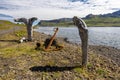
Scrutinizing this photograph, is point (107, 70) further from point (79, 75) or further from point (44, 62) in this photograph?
point (44, 62)

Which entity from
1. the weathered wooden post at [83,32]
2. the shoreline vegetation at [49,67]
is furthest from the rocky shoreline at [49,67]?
the weathered wooden post at [83,32]

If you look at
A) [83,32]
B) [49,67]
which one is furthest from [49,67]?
[83,32]

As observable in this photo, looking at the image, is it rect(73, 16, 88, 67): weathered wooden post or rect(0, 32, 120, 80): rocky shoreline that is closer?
rect(0, 32, 120, 80): rocky shoreline

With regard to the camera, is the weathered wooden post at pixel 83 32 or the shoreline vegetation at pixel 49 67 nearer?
the shoreline vegetation at pixel 49 67

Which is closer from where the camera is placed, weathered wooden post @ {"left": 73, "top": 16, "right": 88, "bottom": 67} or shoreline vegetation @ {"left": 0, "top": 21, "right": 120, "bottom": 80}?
shoreline vegetation @ {"left": 0, "top": 21, "right": 120, "bottom": 80}

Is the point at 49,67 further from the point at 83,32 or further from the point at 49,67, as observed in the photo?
the point at 83,32

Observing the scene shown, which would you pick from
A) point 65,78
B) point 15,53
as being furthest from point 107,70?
point 15,53

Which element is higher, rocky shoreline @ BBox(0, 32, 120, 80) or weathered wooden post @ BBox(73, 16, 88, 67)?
weathered wooden post @ BBox(73, 16, 88, 67)

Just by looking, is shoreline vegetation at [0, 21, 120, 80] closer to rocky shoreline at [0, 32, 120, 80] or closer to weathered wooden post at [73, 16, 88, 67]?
rocky shoreline at [0, 32, 120, 80]

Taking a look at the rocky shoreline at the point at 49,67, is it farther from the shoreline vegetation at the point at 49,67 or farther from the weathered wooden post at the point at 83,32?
the weathered wooden post at the point at 83,32

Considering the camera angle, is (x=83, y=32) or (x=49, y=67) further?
(x=83, y=32)

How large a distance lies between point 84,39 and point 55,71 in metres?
5.65

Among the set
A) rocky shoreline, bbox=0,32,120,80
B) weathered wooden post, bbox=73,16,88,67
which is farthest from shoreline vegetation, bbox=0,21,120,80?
weathered wooden post, bbox=73,16,88,67

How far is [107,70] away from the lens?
106 ft
